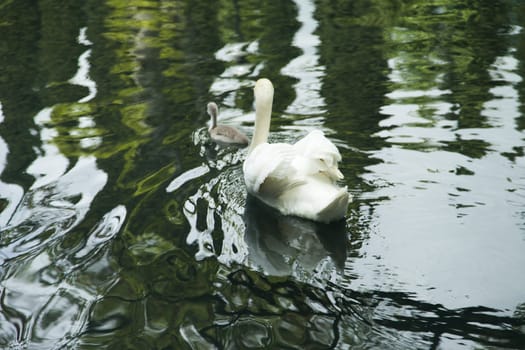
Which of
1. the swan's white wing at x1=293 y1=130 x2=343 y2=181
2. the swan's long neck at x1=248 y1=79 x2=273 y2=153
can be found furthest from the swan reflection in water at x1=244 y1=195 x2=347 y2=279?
the swan's long neck at x1=248 y1=79 x2=273 y2=153

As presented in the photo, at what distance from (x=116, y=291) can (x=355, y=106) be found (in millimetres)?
4078

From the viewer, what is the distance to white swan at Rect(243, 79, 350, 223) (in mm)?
5508

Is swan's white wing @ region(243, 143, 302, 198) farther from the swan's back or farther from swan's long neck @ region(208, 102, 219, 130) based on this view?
swan's long neck @ region(208, 102, 219, 130)

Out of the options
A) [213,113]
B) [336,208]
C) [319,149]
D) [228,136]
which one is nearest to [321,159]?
[319,149]

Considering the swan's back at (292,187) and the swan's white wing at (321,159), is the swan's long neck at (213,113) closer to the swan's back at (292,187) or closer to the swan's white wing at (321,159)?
the swan's back at (292,187)

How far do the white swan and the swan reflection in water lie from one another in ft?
0.26

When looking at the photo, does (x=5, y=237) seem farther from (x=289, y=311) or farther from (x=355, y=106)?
(x=355, y=106)

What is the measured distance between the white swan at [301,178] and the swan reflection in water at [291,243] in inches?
3.1

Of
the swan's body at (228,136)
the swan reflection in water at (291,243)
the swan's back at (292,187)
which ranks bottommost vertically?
the swan's body at (228,136)

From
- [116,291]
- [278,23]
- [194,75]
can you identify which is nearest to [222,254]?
[116,291]

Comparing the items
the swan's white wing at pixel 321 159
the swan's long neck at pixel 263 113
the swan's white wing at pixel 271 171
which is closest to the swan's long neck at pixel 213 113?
the swan's long neck at pixel 263 113

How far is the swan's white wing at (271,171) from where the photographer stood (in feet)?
18.5

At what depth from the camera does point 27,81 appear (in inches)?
391

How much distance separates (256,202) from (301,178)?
24.6 inches
